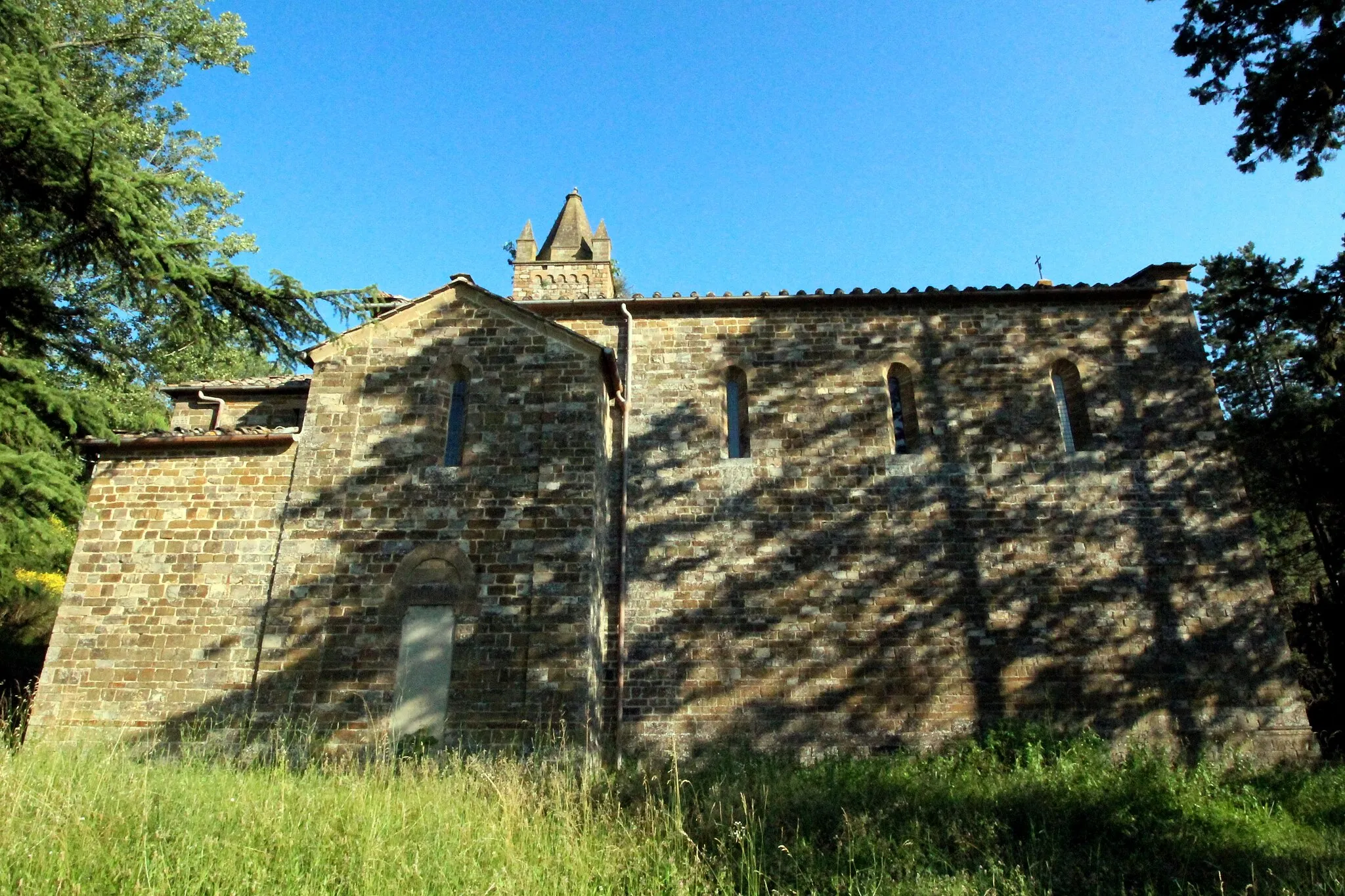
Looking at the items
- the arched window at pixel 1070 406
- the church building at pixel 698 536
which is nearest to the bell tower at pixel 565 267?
the church building at pixel 698 536

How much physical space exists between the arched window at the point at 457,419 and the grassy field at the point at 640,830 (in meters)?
4.05

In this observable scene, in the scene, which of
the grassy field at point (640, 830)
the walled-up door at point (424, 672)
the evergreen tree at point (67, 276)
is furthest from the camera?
the walled-up door at point (424, 672)

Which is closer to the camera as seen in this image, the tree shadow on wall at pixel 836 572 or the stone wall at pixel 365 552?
the stone wall at pixel 365 552

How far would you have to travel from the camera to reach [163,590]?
424 inches

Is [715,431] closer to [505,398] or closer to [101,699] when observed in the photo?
[505,398]

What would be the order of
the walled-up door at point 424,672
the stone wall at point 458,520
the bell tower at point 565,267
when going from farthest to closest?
1. the bell tower at point 565,267
2. the stone wall at point 458,520
3. the walled-up door at point 424,672

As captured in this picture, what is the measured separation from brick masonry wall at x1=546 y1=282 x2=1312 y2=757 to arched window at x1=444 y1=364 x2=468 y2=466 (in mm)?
2790

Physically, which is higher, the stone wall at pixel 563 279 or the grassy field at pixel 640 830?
the stone wall at pixel 563 279

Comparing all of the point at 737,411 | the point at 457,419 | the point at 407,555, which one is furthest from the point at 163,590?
the point at 737,411

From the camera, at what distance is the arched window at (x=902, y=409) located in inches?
516

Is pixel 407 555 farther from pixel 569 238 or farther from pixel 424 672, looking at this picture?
pixel 569 238

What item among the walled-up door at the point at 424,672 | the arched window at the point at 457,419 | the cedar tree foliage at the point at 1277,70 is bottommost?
the walled-up door at the point at 424,672

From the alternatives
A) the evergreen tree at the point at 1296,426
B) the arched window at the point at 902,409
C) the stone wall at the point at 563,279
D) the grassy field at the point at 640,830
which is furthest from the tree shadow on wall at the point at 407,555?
the evergreen tree at the point at 1296,426

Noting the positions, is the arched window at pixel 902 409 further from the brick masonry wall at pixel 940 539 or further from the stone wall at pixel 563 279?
the stone wall at pixel 563 279
